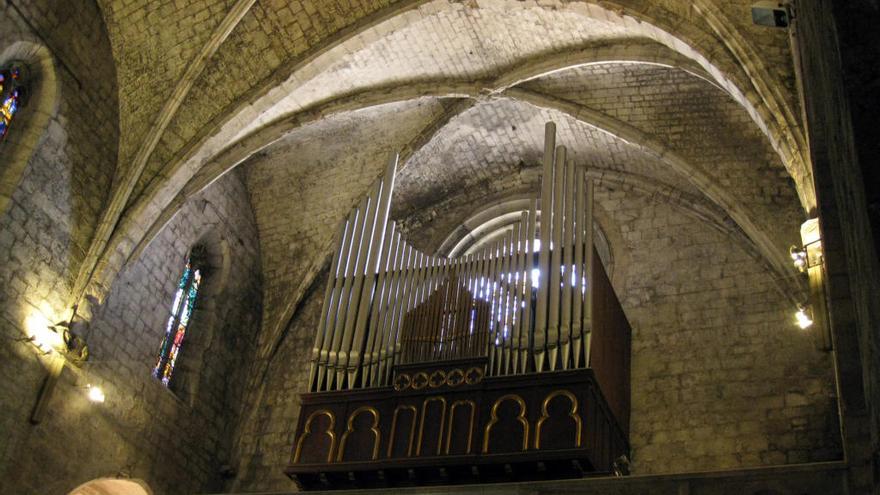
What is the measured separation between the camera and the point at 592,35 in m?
11.6

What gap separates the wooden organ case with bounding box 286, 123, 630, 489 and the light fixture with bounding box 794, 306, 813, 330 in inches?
76.2

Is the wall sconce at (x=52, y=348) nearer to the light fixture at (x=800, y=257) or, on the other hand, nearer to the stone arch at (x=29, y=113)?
the stone arch at (x=29, y=113)

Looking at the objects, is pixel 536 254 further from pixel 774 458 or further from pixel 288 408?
pixel 288 408

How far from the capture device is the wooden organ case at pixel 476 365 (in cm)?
870

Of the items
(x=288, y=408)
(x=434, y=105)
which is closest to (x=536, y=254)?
(x=434, y=105)

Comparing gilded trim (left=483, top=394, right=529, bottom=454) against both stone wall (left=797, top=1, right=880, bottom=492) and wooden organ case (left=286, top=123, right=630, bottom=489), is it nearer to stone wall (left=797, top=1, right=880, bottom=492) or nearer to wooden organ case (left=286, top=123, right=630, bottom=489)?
wooden organ case (left=286, top=123, right=630, bottom=489)

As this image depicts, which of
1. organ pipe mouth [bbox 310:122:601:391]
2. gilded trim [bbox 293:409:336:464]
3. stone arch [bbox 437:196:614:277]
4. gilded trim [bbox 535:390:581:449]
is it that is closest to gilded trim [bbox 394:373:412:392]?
organ pipe mouth [bbox 310:122:601:391]

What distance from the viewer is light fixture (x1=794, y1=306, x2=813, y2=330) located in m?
10.2

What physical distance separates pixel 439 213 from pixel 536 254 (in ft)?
15.6

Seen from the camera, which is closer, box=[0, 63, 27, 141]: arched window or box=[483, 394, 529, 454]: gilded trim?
box=[483, 394, 529, 454]: gilded trim

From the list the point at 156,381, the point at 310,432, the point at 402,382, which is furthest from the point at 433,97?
the point at 310,432

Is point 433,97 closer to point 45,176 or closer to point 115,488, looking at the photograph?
point 45,176

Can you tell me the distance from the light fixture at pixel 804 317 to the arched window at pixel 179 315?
7.85 metres

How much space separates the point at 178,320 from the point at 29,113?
355 centimetres
